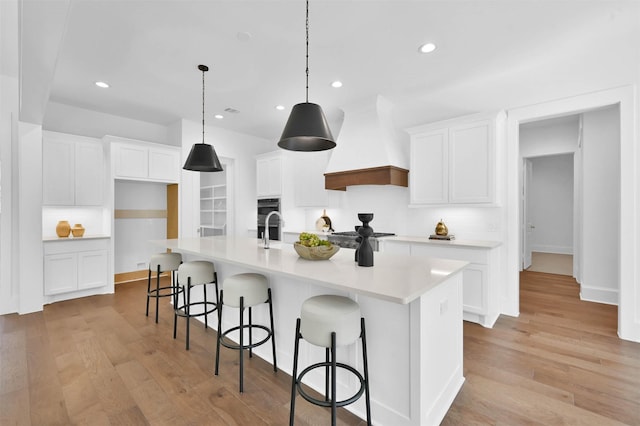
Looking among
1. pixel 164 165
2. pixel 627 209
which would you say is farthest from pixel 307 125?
pixel 164 165

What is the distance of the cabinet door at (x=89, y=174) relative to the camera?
14.1 ft

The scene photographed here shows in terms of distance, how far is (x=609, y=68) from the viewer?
2957 millimetres

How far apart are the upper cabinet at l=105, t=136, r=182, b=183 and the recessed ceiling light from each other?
13.3 feet

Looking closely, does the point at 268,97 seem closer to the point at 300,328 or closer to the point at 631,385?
the point at 300,328

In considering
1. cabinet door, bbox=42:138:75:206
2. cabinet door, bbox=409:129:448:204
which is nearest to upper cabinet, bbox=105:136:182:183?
cabinet door, bbox=42:138:75:206

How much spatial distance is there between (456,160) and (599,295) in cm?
276

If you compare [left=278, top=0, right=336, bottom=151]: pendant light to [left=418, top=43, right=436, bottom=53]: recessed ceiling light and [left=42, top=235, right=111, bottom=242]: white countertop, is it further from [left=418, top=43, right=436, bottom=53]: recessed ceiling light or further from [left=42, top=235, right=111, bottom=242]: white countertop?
[left=42, top=235, right=111, bottom=242]: white countertop

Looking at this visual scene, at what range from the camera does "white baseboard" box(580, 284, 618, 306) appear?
388 cm

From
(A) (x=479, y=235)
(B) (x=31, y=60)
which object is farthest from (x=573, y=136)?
(B) (x=31, y=60)

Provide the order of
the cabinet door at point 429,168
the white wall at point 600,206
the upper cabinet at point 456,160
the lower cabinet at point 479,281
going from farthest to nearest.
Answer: the white wall at point 600,206 → the cabinet door at point 429,168 → the upper cabinet at point 456,160 → the lower cabinet at point 479,281

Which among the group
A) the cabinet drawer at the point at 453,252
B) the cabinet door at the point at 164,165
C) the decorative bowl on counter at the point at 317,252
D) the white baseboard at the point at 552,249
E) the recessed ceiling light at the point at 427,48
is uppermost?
the recessed ceiling light at the point at 427,48

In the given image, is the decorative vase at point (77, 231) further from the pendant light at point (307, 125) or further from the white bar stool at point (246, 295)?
the pendant light at point (307, 125)

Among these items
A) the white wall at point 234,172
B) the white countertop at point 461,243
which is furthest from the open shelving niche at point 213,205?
the white countertop at point 461,243

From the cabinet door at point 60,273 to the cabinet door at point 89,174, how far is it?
80 centimetres
